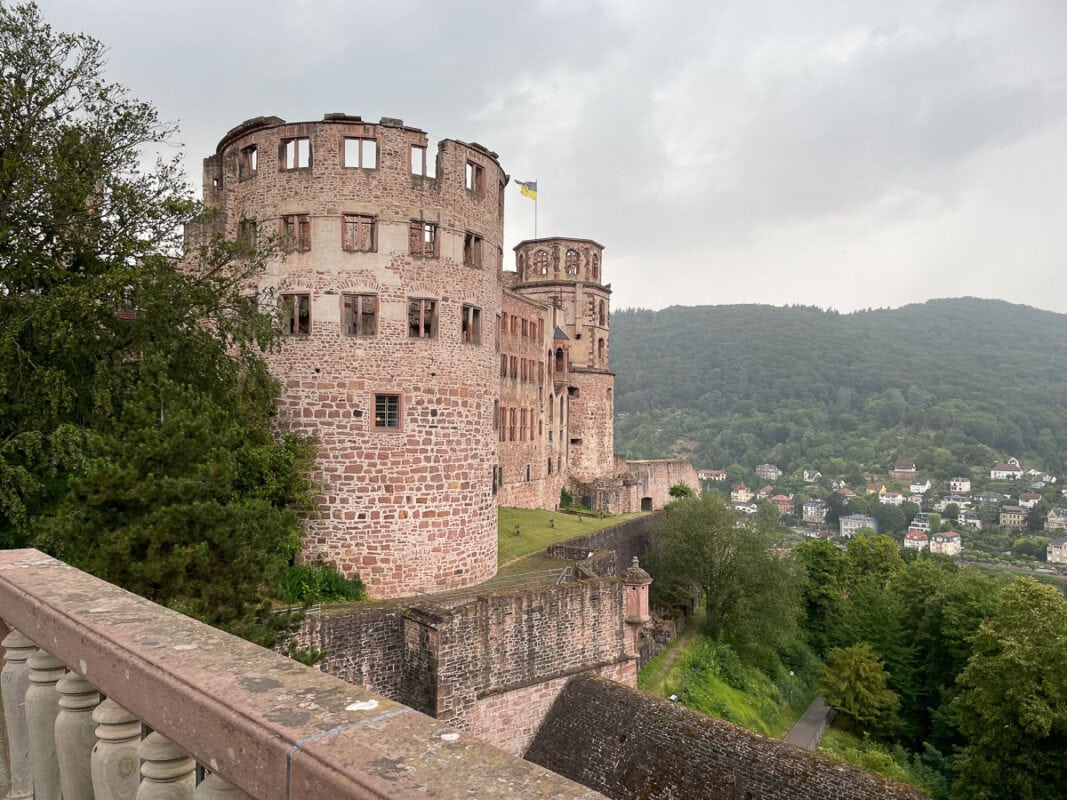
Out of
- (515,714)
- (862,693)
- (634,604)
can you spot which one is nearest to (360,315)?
(515,714)

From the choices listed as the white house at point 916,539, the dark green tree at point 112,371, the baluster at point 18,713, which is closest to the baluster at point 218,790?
the baluster at point 18,713

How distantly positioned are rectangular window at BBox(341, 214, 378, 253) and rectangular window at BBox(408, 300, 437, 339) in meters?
1.75

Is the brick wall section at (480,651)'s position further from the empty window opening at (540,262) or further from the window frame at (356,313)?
the empty window opening at (540,262)

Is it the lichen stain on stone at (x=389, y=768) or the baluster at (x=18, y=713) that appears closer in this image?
the lichen stain on stone at (x=389, y=768)

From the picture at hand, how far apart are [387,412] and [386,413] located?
36 mm

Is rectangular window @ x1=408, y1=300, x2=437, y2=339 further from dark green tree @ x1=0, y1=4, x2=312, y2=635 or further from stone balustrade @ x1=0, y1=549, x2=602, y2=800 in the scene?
stone balustrade @ x1=0, y1=549, x2=602, y2=800

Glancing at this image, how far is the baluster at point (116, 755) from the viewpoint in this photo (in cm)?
292

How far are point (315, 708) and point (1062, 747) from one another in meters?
29.2

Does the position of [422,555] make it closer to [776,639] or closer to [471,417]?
[471,417]

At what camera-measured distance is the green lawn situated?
91.2ft

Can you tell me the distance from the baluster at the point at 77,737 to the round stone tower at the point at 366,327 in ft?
53.3

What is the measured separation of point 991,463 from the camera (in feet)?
525

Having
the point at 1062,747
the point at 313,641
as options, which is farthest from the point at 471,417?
the point at 1062,747

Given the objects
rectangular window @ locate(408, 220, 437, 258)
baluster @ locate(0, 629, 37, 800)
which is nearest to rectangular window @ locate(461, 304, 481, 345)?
rectangular window @ locate(408, 220, 437, 258)
